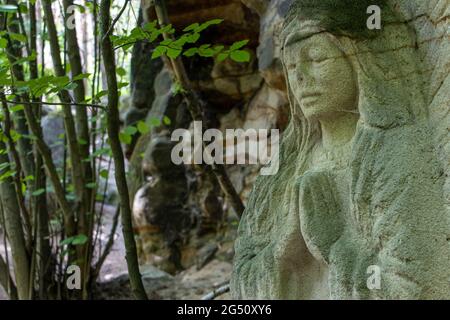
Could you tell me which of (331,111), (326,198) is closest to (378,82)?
(331,111)

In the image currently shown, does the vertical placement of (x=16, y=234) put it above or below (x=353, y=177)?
below

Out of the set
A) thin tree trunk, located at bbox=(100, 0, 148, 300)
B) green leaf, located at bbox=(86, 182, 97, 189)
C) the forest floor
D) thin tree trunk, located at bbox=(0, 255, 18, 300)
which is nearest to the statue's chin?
thin tree trunk, located at bbox=(100, 0, 148, 300)

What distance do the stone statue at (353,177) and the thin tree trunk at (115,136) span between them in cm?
64

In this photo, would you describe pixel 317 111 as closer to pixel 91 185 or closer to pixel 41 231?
pixel 91 185

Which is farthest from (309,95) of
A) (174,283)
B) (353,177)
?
(174,283)

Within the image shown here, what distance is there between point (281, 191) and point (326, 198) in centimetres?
31

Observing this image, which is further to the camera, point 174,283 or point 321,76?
point 174,283

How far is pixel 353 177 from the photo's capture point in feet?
6.24

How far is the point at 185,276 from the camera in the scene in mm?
5281

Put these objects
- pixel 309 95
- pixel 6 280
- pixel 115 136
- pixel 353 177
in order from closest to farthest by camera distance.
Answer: pixel 353 177
pixel 309 95
pixel 115 136
pixel 6 280

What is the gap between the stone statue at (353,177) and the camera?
→ 1.71m

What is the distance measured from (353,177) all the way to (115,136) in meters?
1.10

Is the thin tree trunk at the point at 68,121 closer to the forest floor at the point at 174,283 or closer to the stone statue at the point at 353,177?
the forest floor at the point at 174,283

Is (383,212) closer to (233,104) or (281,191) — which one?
(281,191)
